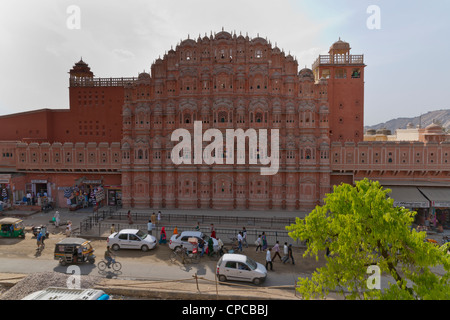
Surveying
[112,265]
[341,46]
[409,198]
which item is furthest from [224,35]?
[112,265]

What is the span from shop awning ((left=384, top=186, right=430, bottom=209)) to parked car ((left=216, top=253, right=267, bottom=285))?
68.8ft

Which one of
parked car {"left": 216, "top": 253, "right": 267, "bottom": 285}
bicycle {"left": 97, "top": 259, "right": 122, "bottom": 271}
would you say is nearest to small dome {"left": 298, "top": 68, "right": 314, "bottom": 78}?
parked car {"left": 216, "top": 253, "right": 267, "bottom": 285}

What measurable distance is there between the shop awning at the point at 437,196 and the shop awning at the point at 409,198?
1.76 feet

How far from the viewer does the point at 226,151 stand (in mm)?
35188

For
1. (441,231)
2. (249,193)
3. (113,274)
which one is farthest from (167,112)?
(441,231)

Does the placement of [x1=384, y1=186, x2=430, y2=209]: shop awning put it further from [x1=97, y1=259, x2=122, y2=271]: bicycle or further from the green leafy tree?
[x1=97, y1=259, x2=122, y2=271]: bicycle

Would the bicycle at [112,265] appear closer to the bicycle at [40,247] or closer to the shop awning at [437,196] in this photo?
the bicycle at [40,247]

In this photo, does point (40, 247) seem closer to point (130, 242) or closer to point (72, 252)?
point (72, 252)

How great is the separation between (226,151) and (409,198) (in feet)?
67.1

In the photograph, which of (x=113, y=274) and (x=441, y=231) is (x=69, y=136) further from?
(x=441, y=231)

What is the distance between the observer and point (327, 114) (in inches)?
1390

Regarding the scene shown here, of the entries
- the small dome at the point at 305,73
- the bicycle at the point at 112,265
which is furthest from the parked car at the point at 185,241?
the small dome at the point at 305,73

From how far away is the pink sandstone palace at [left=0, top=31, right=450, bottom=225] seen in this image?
34.6 meters
